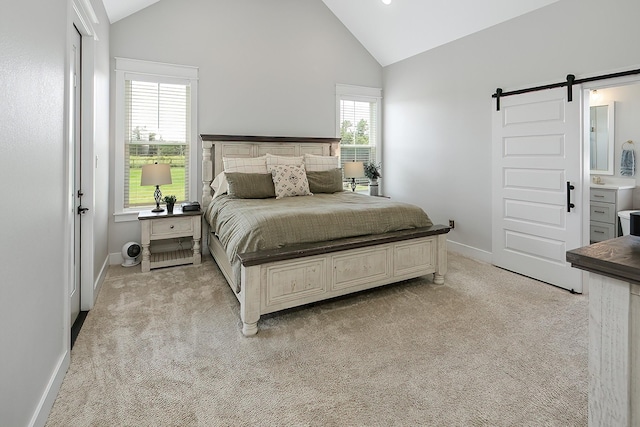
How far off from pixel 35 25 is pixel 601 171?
6.28 metres

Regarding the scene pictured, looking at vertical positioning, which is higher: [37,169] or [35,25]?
[35,25]

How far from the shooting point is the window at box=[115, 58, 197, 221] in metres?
3.98

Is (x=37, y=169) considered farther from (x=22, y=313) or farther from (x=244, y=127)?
(x=244, y=127)

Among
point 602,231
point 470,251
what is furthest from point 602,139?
point 470,251

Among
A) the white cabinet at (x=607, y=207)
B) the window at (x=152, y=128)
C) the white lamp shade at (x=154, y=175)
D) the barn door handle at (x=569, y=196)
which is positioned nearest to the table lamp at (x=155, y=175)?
the white lamp shade at (x=154, y=175)

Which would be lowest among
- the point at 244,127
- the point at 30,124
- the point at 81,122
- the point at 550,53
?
the point at 30,124

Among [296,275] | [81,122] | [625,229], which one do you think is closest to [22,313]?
[296,275]

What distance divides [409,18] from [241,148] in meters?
2.82

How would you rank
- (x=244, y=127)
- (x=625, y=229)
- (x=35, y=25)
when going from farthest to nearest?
(x=244, y=127), (x=625, y=229), (x=35, y=25)

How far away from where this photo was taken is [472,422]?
5.24 ft

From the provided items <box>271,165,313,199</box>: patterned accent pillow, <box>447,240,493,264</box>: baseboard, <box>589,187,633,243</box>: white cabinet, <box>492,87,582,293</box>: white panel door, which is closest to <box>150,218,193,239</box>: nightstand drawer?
<box>271,165,313,199</box>: patterned accent pillow

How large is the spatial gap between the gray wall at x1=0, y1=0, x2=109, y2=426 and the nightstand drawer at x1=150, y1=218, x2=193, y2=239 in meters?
1.76

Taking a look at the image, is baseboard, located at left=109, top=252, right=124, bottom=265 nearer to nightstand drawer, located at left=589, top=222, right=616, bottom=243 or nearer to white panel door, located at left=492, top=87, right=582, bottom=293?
white panel door, located at left=492, top=87, right=582, bottom=293

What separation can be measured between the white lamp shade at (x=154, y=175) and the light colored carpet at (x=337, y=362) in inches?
48.0
